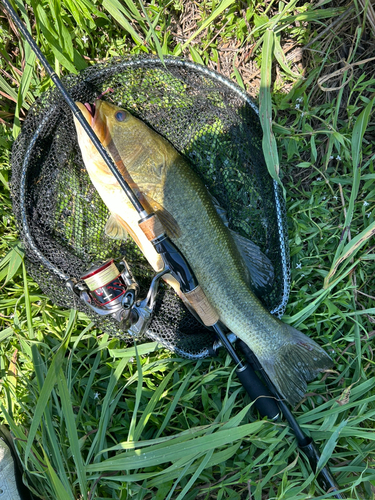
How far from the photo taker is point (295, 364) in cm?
205

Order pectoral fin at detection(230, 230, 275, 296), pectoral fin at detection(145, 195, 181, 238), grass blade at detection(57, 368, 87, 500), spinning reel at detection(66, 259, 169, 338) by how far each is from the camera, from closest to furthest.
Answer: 1. grass blade at detection(57, 368, 87, 500)
2. spinning reel at detection(66, 259, 169, 338)
3. pectoral fin at detection(145, 195, 181, 238)
4. pectoral fin at detection(230, 230, 275, 296)

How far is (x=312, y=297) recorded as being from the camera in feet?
7.23

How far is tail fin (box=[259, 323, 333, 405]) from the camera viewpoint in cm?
203

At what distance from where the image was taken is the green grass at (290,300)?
196 centimetres

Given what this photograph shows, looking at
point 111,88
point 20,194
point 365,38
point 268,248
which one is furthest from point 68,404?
point 365,38

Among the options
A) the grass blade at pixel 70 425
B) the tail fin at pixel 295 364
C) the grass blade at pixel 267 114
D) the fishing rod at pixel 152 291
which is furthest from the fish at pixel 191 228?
the grass blade at pixel 70 425

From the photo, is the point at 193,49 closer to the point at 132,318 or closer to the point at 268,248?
the point at 268,248

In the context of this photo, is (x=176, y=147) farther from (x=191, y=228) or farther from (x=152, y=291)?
(x=152, y=291)

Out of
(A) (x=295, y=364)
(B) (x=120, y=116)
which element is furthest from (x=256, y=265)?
(B) (x=120, y=116)

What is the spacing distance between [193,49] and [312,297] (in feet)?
5.96

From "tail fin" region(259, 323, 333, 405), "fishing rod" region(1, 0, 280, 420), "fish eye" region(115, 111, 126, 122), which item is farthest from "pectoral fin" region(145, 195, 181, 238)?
"tail fin" region(259, 323, 333, 405)

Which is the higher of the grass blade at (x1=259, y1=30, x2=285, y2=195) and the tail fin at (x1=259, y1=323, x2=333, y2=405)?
the grass blade at (x1=259, y1=30, x2=285, y2=195)

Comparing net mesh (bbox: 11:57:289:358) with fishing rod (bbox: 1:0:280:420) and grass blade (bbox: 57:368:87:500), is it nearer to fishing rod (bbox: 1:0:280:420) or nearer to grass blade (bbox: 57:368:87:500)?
fishing rod (bbox: 1:0:280:420)

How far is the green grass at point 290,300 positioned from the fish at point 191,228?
22cm
